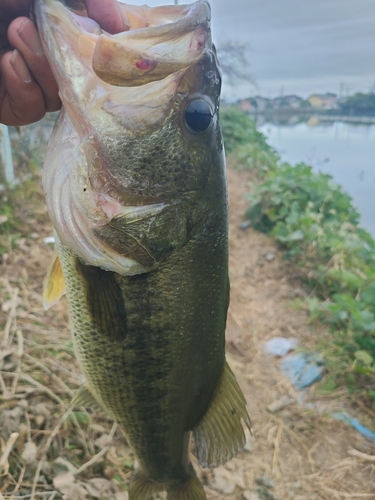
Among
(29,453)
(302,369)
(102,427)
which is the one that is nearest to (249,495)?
(102,427)

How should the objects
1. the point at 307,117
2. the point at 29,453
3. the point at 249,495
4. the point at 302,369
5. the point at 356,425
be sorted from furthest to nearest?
1. the point at 307,117
2. the point at 302,369
3. the point at 356,425
4. the point at 249,495
5. the point at 29,453

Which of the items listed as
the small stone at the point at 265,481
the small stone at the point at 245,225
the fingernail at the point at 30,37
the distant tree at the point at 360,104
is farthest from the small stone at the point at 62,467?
the distant tree at the point at 360,104

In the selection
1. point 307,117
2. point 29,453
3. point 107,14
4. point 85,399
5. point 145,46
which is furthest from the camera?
point 307,117

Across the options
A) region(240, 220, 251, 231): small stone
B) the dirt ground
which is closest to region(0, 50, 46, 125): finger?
the dirt ground

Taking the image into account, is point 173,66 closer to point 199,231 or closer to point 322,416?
point 199,231

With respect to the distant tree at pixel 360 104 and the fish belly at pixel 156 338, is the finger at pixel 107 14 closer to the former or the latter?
the fish belly at pixel 156 338

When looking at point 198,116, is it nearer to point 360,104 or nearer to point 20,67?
point 20,67

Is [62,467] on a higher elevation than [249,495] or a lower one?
higher

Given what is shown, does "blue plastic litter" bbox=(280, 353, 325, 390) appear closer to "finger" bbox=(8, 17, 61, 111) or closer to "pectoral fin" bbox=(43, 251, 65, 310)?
"pectoral fin" bbox=(43, 251, 65, 310)
